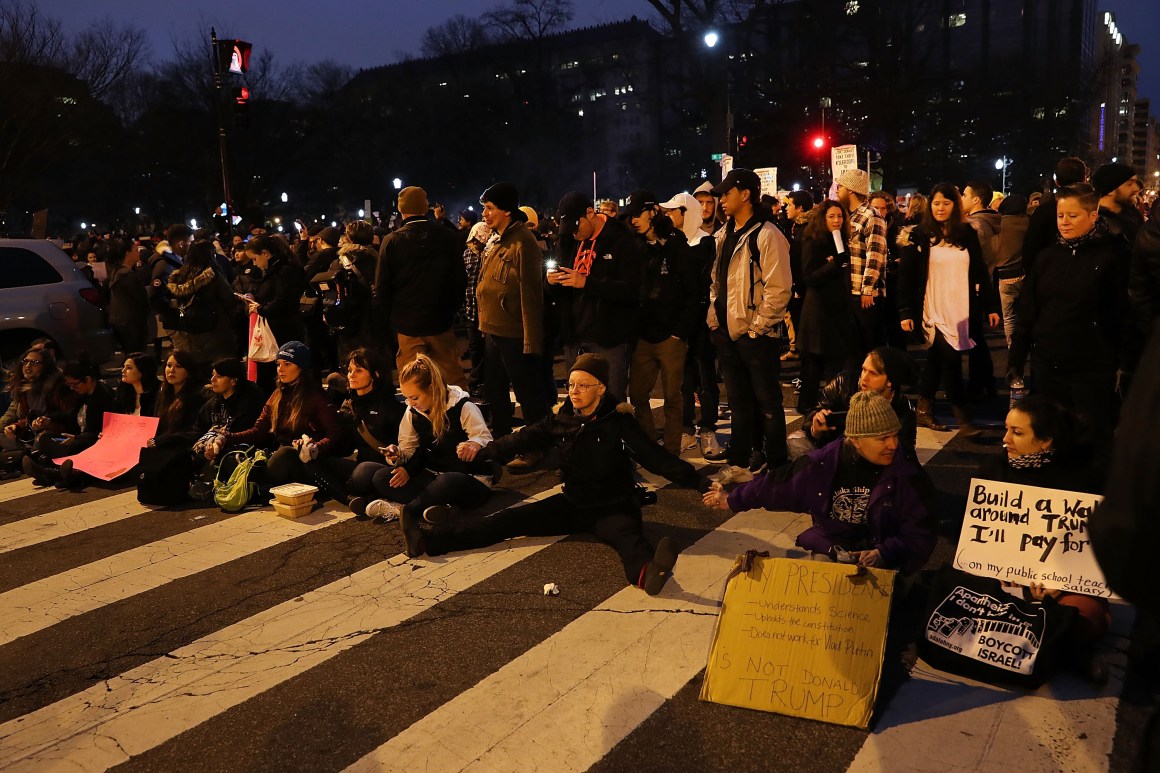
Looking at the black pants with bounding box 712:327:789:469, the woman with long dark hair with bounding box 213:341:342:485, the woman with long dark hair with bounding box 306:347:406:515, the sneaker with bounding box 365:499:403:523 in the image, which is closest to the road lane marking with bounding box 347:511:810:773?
the black pants with bounding box 712:327:789:469

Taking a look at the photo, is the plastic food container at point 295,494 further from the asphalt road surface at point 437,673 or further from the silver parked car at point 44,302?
the silver parked car at point 44,302

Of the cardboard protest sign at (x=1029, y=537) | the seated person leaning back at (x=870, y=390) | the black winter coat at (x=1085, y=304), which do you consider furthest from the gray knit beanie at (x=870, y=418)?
the black winter coat at (x=1085, y=304)

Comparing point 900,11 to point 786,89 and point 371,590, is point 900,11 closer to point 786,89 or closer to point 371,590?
point 786,89

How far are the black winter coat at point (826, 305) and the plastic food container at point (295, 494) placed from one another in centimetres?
404

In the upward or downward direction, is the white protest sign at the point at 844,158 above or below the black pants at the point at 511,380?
above

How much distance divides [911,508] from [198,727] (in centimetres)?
323

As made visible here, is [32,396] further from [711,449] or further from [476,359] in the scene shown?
[711,449]

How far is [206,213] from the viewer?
5962cm

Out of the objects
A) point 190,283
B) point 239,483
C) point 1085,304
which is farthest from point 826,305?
point 190,283

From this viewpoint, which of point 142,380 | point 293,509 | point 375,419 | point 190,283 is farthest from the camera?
point 190,283

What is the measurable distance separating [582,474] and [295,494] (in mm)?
2227

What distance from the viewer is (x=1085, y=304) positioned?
5715 millimetres

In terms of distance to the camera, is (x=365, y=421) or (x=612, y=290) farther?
(x=612, y=290)

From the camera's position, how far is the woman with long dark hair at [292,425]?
7039 mm
